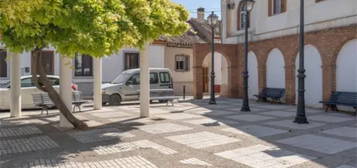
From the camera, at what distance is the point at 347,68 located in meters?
13.7

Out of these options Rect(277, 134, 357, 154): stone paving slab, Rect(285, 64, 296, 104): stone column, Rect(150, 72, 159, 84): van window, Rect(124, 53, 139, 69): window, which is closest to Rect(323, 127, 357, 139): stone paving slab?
Rect(277, 134, 357, 154): stone paving slab

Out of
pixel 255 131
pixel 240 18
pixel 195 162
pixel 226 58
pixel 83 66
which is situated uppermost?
pixel 240 18

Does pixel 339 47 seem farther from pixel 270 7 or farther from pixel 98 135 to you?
pixel 98 135

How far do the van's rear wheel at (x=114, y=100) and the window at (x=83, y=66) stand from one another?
597 cm

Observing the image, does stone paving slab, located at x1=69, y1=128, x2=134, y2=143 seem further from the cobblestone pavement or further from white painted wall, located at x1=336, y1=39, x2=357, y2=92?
white painted wall, located at x1=336, y1=39, x2=357, y2=92

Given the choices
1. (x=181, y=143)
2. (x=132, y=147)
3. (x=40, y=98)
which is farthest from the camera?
(x=40, y=98)

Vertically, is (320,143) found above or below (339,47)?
below

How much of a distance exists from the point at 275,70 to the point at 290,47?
5.81 feet

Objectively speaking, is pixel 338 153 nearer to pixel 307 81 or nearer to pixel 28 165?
pixel 28 165

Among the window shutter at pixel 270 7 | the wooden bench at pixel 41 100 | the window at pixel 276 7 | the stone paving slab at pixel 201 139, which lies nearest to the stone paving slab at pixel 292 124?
the stone paving slab at pixel 201 139

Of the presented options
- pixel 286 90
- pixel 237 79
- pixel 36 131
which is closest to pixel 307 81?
pixel 286 90

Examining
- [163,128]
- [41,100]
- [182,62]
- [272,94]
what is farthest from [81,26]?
[182,62]

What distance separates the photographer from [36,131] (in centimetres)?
939

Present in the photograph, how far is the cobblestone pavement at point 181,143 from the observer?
6172 mm
